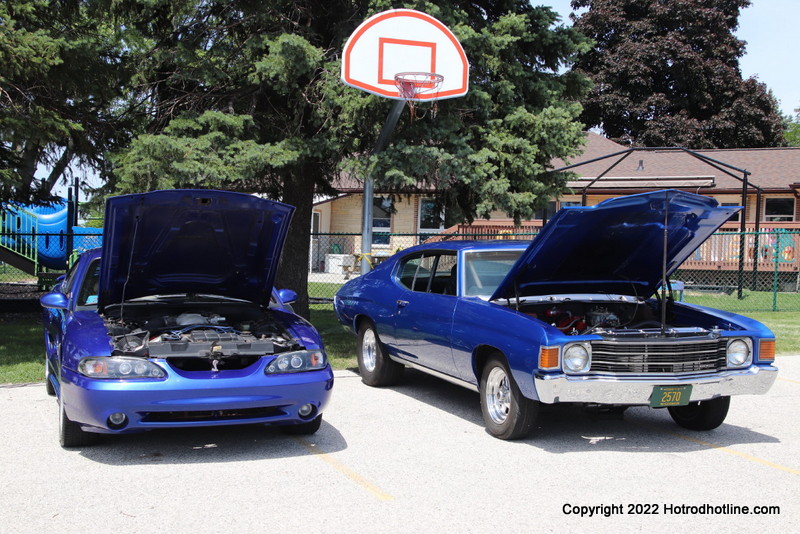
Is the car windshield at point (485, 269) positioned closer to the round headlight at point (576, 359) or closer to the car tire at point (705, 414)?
the round headlight at point (576, 359)

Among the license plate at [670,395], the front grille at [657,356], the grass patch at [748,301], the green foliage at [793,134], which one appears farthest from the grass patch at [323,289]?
the green foliage at [793,134]

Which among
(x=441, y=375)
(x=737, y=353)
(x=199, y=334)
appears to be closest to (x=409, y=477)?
(x=199, y=334)

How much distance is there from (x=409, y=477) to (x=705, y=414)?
286cm

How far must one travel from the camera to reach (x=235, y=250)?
21.7 feet

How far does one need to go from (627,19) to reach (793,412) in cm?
3508

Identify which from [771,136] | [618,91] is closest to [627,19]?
[618,91]

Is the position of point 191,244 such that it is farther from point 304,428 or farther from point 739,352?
point 739,352

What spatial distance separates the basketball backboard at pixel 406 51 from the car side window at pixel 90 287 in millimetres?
4693

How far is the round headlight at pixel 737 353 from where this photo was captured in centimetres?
618

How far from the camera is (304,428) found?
6.12 m

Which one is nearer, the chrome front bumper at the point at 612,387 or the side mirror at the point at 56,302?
the chrome front bumper at the point at 612,387

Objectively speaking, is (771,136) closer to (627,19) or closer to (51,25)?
(627,19)

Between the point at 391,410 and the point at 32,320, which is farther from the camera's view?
the point at 32,320

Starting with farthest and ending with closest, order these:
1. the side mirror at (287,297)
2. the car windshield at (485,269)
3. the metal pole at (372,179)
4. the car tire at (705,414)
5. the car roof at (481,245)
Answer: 1. the metal pole at (372,179)
2. the car roof at (481,245)
3. the side mirror at (287,297)
4. the car windshield at (485,269)
5. the car tire at (705,414)
